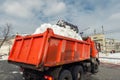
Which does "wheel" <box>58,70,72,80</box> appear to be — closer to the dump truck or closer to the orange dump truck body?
the dump truck

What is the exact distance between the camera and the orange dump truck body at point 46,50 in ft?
19.8

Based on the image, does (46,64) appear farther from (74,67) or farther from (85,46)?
(85,46)

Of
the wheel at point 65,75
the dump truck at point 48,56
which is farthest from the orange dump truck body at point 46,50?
the wheel at point 65,75

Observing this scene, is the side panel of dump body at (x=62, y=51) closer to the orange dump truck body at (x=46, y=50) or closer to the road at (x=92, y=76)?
the orange dump truck body at (x=46, y=50)

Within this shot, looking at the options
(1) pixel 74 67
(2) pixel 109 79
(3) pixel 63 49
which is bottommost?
(2) pixel 109 79

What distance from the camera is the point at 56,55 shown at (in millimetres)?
6520

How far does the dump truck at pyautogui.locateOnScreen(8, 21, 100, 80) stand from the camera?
6.05 metres

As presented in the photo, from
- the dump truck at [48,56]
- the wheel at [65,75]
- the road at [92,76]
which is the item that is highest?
the dump truck at [48,56]

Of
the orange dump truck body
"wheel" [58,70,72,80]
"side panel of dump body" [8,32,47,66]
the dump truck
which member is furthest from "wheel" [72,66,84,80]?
"side panel of dump body" [8,32,47,66]

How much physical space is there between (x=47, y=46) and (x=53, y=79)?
128 centimetres

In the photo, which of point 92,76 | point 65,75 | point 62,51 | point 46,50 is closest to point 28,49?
point 46,50

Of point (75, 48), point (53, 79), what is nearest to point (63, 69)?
point (53, 79)

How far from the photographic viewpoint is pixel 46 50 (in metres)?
6.02

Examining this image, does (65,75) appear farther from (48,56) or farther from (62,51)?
(48,56)
